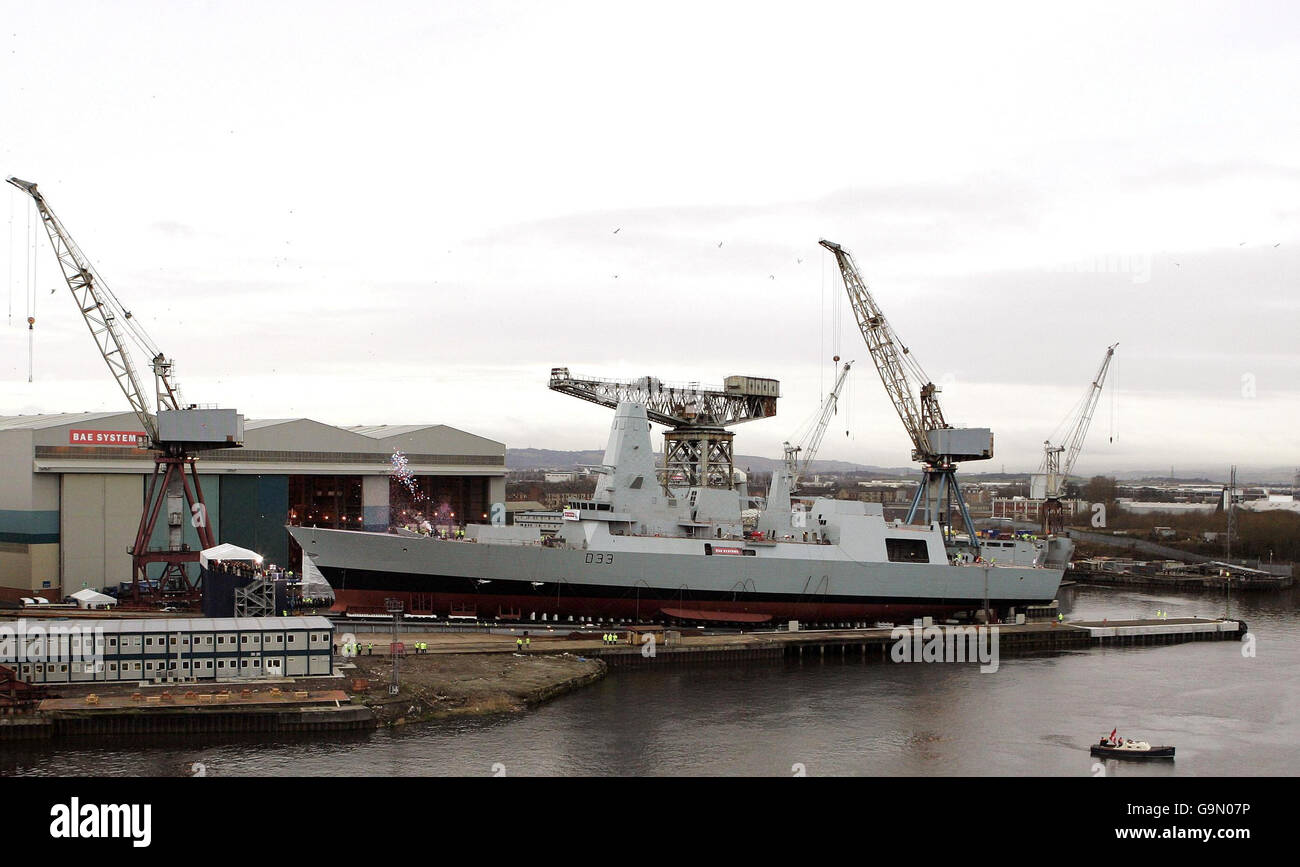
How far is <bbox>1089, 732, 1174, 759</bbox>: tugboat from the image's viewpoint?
29.2 metres

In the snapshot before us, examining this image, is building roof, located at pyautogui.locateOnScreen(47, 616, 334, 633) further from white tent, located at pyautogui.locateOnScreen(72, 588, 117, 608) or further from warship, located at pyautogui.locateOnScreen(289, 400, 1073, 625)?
white tent, located at pyautogui.locateOnScreen(72, 588, 117, 608)

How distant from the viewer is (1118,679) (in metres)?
41.3

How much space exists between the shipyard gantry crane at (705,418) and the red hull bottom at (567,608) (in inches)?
520

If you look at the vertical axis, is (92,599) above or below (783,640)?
above

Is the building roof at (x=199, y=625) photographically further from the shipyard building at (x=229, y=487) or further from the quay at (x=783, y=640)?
the shipyard building at (x=229, y=487)

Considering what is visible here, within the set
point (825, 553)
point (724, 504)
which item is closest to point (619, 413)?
point (724, 504)

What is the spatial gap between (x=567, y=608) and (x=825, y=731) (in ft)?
55.3

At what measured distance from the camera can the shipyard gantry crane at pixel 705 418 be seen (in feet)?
206

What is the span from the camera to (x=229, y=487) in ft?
184

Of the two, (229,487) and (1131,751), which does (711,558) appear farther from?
(229,487)

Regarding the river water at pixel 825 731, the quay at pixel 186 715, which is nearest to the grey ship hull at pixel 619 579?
the river water at pixel 825 731

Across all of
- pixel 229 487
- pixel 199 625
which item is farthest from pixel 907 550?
pixel 229 487

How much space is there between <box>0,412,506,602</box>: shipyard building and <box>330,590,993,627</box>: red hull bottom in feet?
44.2
